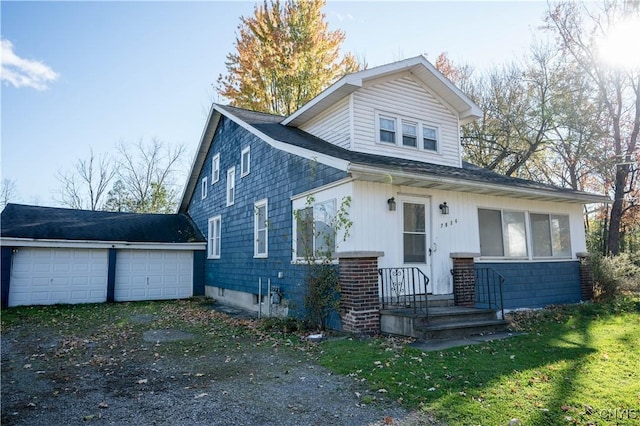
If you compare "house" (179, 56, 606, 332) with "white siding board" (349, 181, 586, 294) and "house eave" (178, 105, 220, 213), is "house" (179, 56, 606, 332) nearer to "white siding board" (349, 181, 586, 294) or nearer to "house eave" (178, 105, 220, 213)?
"white siding board" (349, 181, 586, 294)

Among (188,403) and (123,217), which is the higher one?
(123,217)

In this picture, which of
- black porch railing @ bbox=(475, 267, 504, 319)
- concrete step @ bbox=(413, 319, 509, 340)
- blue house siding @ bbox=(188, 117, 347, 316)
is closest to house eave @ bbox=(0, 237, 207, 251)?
blue house siding @ bbox=(188, 117, 347, 316)

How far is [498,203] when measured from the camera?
10.2 metres

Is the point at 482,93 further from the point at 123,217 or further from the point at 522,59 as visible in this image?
the point at 123,217

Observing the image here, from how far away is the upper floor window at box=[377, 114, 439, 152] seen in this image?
10336mm

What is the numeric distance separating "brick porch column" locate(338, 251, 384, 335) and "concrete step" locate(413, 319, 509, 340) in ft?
3.17

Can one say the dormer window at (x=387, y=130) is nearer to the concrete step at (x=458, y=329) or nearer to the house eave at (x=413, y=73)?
the house eave at (x=413, y=73)

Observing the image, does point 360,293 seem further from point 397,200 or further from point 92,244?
point 92,244

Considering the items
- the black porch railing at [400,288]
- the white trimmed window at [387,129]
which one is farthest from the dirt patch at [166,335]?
the white trimmed window at [387,129]

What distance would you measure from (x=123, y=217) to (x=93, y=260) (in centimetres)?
312

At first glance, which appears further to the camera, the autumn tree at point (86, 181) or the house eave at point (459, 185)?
the autumn tree at point (86, 181)

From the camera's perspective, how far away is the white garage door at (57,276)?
44.5 feet

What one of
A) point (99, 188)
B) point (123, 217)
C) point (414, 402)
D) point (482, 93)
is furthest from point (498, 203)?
point (99, 188)

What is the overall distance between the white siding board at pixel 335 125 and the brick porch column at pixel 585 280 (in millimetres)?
7904
